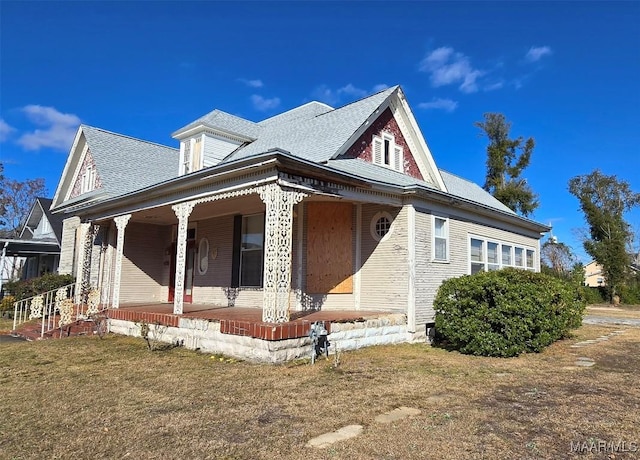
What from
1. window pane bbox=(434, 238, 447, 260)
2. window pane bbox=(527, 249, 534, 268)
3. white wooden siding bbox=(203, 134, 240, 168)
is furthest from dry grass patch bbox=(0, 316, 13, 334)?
window pane bbox=(527, 249, 534, 268)

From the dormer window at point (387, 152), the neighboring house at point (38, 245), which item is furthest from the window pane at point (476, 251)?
the neighboring house at point (38, 245)

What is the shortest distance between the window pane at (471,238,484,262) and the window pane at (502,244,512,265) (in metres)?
1.88

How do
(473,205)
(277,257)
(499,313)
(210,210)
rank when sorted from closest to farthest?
(277,257), (499,313), (473,205), (210,210)

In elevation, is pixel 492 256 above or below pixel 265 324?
above

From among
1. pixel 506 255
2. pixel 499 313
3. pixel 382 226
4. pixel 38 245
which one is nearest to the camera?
pixel 499 313

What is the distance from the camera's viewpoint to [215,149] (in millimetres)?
14414

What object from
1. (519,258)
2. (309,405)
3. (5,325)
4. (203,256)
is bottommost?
(5,325)

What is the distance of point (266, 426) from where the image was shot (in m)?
4.48

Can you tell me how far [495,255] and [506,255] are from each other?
37.7 inches

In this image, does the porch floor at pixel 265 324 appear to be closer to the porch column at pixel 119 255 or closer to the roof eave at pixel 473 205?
the porch column at pixel 119 255

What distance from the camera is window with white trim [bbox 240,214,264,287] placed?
40.1 ft

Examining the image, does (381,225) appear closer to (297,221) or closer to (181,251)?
(297,221)

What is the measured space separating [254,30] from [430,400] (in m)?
13.3

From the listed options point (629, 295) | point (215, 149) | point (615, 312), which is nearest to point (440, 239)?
point (215, 149)
